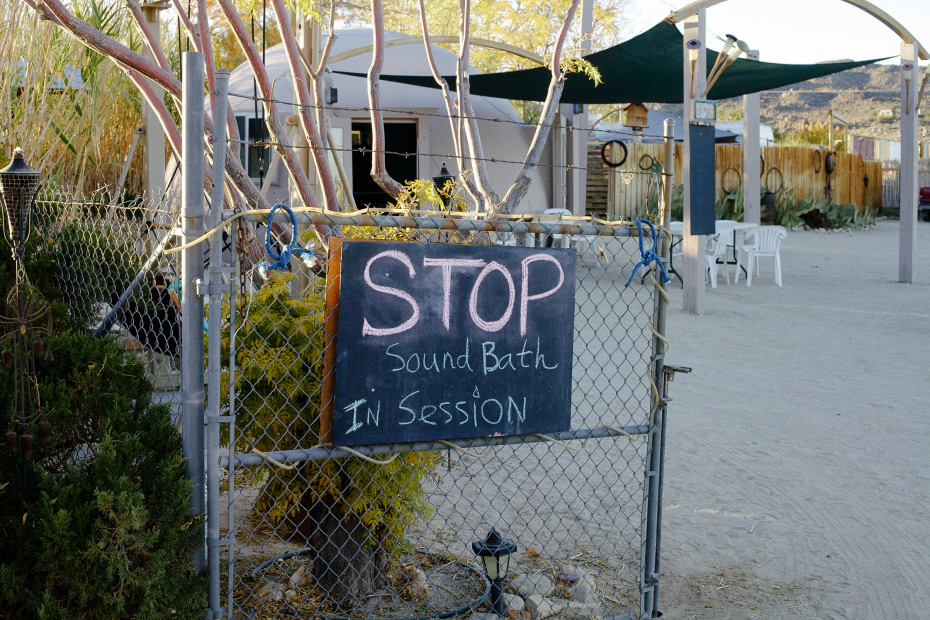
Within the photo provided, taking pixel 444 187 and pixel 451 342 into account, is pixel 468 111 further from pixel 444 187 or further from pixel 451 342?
pixel 451 342

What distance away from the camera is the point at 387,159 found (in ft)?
48.1

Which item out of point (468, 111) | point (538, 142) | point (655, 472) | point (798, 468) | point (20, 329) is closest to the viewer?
point (20, 329)

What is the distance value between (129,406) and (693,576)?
2.26 metres

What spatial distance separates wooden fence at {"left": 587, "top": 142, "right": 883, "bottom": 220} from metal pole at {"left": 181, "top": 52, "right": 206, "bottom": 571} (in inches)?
689

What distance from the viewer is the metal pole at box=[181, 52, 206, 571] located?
2.40 m

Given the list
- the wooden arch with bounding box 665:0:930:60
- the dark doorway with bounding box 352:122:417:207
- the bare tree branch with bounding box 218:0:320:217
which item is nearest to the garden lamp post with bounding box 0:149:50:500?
the bare tree branch with bounding box 218:0:320:217

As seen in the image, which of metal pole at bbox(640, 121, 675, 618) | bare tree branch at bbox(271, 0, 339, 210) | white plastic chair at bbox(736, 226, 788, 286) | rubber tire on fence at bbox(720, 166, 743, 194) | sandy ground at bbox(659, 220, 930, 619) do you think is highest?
rubber tire on fence at bbox(720, 166, 743, 194)

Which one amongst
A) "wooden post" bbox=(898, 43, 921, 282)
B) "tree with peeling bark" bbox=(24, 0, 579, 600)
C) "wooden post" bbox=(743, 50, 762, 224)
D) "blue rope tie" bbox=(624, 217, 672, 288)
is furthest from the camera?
"wooden post" bbox=(743, 50, 762, 224)

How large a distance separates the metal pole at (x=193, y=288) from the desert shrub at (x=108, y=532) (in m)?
0.05

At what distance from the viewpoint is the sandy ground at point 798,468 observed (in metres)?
3.41

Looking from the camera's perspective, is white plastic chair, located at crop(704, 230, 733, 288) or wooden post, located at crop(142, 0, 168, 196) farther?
white plastic chair, located at crop(704, 230, 733, 288)

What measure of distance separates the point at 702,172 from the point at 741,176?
13831mm

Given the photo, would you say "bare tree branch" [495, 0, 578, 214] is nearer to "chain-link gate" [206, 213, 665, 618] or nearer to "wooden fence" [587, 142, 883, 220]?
"chain-link gate" [206, 213, 665, 618]

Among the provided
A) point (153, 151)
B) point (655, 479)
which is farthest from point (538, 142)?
point (153, 151)
